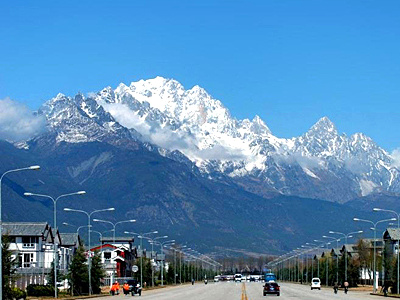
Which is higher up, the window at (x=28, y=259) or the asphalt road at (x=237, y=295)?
the window at (x=28, y=259)

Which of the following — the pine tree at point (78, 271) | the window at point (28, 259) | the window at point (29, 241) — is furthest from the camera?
the window at point (29, 241)

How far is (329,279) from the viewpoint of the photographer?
198 meters

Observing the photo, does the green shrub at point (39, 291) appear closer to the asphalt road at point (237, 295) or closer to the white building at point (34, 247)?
the asphalt road at point (237, 295)

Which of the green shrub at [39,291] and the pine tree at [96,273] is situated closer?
the green shrub at [39,291]

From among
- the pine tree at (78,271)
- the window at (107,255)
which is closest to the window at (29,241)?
the window at (107,255)

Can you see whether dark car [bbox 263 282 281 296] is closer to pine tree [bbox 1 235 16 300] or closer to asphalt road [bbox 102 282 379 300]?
asphalt road [bbox 102 282 379 300]

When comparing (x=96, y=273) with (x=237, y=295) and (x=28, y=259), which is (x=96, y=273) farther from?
(x=28, y=259)

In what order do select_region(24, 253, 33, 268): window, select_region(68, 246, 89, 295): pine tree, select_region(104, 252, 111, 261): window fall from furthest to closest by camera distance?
select_region(104, 252, 111, 261): window, select_region(24, 253, 33, 268): window, select_region(68, 246, 89, 295): pine tree

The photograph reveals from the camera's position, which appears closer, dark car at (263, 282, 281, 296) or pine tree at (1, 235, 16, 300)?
pine tree at (1, 235, 16, 300)

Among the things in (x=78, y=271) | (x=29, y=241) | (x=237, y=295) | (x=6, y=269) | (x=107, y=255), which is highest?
(x=29, y=241)

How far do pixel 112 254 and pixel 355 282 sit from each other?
5468 centimetres

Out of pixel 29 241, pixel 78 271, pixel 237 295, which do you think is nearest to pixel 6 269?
pixel 237 295

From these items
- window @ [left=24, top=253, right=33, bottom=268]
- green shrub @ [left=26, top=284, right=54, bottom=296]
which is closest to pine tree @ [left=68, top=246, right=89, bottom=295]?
green shrub @ [left=26, top=284, right=54, bottom=296]

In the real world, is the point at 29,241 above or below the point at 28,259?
above
